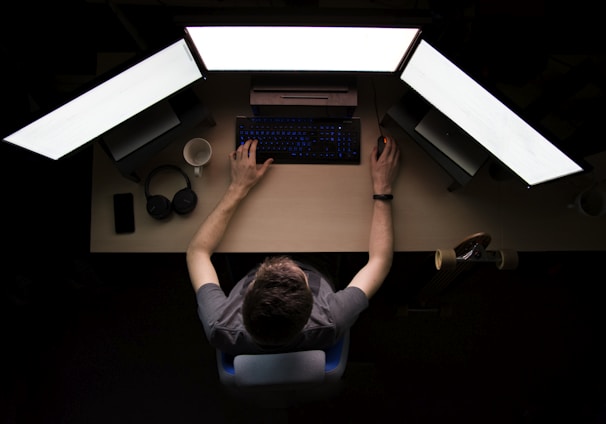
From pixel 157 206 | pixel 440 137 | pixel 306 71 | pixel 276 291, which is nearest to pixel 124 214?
pixel 157 206

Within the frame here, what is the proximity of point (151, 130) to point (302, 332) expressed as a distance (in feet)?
2.65

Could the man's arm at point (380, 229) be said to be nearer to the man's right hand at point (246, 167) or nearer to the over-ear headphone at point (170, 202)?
the man's right hand at point (246, 167)

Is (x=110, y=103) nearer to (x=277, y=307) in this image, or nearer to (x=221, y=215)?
(x=221, y=215)

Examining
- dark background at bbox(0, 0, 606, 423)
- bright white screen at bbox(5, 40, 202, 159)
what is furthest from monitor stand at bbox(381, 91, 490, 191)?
bright white screen at bbox(5, 40, 202, 159)

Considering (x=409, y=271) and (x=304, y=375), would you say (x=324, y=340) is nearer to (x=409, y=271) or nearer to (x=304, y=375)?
(x=304, y=375)

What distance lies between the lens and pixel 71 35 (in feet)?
5.44

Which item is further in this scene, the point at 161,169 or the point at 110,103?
the point at 161,169

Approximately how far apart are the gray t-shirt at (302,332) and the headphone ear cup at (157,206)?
0.29 metres

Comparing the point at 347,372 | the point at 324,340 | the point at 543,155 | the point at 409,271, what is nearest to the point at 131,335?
the point at 347,372

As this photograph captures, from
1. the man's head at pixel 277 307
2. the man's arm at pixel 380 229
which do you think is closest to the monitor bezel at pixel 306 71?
the man's arm at pixel 380 229

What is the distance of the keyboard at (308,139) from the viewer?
4.48 feet

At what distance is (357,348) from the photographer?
190cm

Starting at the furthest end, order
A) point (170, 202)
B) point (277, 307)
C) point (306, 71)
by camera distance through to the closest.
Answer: point (170, 202)
point (306, 71)
point (277, 307)

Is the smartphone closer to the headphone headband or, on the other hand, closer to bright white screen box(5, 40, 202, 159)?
the headphone headband
